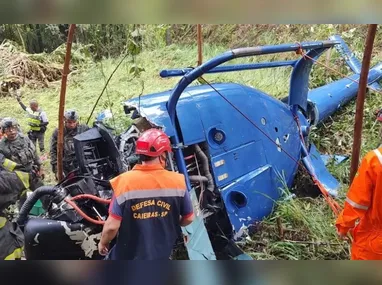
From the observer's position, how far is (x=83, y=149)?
2.82 metres

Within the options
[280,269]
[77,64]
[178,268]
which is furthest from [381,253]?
[77,64]

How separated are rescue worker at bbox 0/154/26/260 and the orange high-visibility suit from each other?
185 cm

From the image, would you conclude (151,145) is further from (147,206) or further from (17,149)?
(17,149)

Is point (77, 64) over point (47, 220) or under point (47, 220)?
over

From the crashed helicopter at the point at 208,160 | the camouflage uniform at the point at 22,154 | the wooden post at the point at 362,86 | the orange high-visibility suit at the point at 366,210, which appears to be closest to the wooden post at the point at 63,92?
the crashed helicopter at the point at 208,160

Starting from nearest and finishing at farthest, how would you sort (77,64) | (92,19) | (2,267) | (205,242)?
1. (92,19)
2. (2,267)
3. (205,242)
4. (77,64)

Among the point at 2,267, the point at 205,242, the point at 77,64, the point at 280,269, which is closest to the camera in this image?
the point at 280,269

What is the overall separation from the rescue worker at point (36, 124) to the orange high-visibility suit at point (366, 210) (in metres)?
3.60

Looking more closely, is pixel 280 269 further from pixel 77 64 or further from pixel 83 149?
pixel 77 64

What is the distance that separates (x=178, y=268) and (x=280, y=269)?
45cm

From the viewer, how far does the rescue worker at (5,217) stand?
98.3 inches

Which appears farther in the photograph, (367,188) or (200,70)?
(200,70)

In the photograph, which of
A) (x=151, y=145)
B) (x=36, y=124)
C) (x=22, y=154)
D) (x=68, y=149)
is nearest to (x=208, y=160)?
(x=151, y=145)

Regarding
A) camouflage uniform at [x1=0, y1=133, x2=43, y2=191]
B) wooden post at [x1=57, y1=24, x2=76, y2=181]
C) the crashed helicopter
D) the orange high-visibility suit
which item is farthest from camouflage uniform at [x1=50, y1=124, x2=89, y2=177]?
the orange high-visibility suit
